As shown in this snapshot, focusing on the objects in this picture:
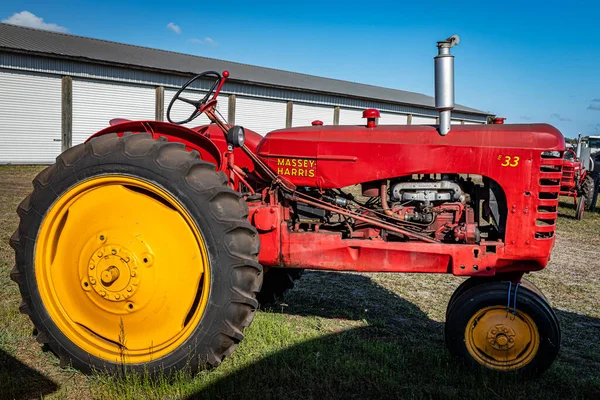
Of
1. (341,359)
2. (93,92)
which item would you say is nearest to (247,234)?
(341,359)

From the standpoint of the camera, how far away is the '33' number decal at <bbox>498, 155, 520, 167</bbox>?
10.5 feet

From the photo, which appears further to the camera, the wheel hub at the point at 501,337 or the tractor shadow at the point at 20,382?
the wheel hub at the point at 501,337

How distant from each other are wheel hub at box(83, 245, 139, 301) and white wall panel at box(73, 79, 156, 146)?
16619mm

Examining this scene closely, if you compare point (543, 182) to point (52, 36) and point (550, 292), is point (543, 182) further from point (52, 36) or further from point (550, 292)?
point (52, 36)

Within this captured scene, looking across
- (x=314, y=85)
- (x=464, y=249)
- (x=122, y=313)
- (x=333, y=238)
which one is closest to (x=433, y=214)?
(x=464, y=249)

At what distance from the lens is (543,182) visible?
3254 mm

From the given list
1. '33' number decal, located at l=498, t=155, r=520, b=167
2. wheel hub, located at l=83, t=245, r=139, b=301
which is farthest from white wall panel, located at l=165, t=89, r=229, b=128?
'33' number decal, located at l=498, t=155, r=520, b=167

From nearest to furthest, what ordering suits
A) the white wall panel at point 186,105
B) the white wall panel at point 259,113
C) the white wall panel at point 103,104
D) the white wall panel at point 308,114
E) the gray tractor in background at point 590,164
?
1. the gray tractor in background at point 590,164
2. the white wall panel at point 103,104
3. the white wall panel at point 186,105
4. the white wall panel at point 259,113
5. the white wall panel at point 308,114

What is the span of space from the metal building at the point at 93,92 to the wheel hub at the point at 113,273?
53.0 ft

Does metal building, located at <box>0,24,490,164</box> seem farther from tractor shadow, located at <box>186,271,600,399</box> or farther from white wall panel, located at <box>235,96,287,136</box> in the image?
tractor shadow, located at <box>186,271,600,399</box>

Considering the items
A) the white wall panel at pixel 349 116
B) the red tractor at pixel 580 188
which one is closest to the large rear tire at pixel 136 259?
the red tractor at pixel 580 188

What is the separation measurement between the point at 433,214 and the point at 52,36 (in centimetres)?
2127

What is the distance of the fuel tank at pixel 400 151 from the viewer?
3.19m

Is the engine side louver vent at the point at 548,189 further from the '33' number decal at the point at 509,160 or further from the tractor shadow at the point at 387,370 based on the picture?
the tractor shadow at the point at 387,370
